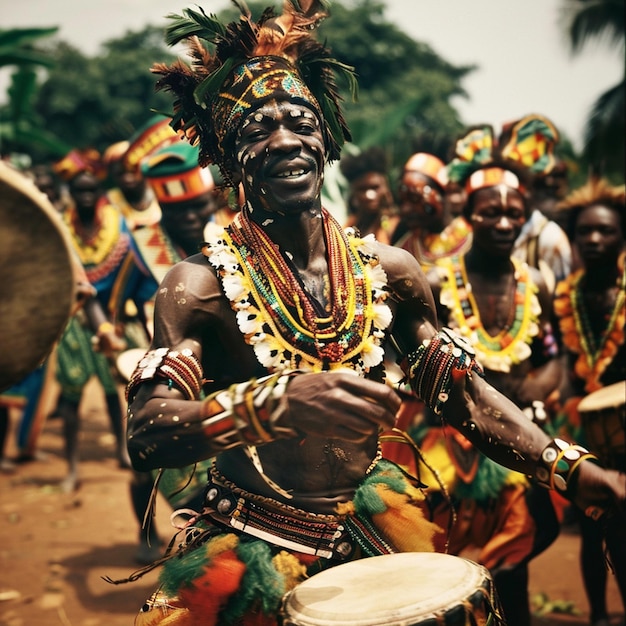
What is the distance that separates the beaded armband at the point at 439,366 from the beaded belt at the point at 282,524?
0.50 meters

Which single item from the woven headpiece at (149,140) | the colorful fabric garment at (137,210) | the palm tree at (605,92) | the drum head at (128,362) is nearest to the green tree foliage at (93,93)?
the palm tree at (605,92)

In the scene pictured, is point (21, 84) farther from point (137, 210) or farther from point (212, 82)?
point (212, 82)

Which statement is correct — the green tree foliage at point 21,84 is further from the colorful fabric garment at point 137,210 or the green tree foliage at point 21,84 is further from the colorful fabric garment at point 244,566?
the colorful fabric garment at point 244,566

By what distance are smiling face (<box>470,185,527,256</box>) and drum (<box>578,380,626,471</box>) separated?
0.99m

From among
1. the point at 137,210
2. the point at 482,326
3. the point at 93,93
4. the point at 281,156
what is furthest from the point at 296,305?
the point at 93,93

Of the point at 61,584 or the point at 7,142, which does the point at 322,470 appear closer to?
the point at 61,584

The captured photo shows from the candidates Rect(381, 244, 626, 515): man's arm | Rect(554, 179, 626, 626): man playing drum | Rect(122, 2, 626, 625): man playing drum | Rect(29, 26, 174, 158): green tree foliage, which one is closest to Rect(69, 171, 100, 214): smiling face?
Rect(554, 179, 626, 626): man playing drum

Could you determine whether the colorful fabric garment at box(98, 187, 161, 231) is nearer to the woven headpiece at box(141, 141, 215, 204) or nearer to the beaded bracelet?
the woven headpiece at box(141, 141, 215, 204)

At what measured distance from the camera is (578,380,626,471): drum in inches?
170

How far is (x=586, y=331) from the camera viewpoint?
5453 millimetres

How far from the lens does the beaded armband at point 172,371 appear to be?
2471 millimetres

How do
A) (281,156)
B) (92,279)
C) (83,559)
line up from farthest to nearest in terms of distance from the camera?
(92,279), (83,559), (281,156)

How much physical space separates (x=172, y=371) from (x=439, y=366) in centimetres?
89

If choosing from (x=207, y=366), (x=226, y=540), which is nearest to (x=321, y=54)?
(x=207, y=366)
